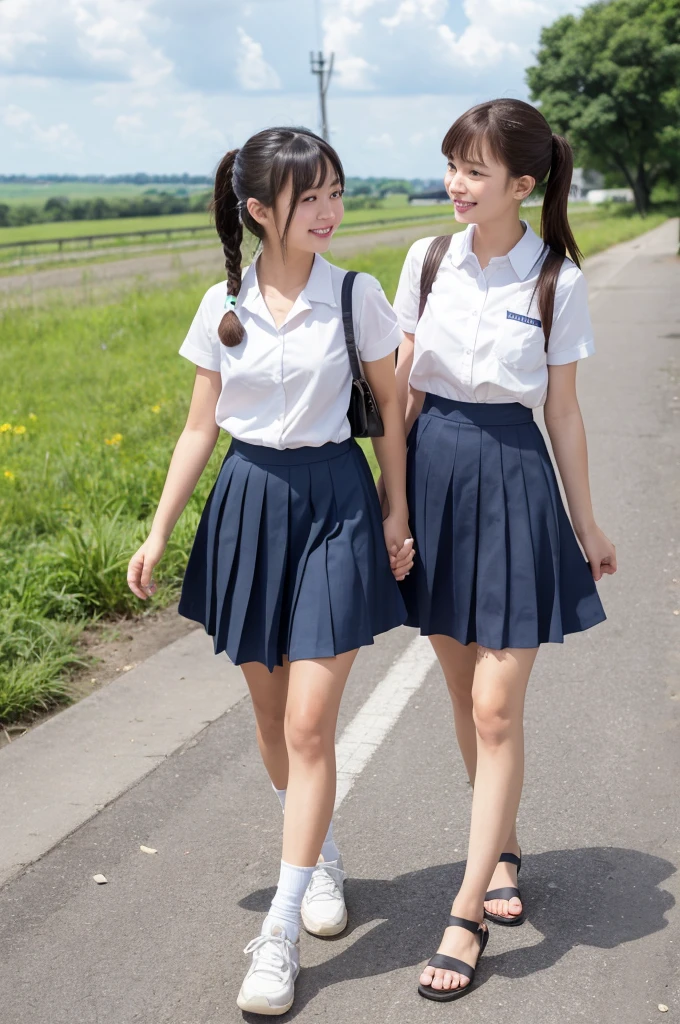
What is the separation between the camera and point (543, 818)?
11.9ft

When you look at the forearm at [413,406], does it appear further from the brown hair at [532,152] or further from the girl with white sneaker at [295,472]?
the brown hair at [532,152]

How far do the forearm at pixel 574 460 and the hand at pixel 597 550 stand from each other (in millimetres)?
17

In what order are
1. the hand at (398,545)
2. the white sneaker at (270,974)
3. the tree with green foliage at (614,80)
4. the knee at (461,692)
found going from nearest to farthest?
1. the white sneaker at (270,974)
2. the hand at (398,545)
3. the knee at (461,692)
4. the tree with green foliage at (614,80)

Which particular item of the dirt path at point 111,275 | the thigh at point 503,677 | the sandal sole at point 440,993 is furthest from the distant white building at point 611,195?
the sandal sole at point 440,993

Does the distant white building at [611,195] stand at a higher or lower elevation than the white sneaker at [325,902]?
lower

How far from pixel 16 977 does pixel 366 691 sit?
211 centimetres

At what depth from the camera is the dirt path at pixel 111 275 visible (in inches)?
886

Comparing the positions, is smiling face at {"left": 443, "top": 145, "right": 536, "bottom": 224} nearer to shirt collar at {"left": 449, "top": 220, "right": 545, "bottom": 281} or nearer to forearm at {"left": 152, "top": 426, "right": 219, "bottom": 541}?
shirt collar at {"left": 449, "top": 220, "right": 545, "bottom": 281}

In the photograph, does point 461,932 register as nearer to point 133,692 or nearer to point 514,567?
point 514,567

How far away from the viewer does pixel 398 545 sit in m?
2.92

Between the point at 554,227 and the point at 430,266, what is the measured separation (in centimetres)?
32

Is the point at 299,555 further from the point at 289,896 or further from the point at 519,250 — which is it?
the point at 519,250

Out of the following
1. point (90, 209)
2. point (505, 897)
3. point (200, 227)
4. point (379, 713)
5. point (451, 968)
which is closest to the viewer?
point (451, 968)

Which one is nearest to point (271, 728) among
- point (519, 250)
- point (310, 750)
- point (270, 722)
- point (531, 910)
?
point (270, 722)
